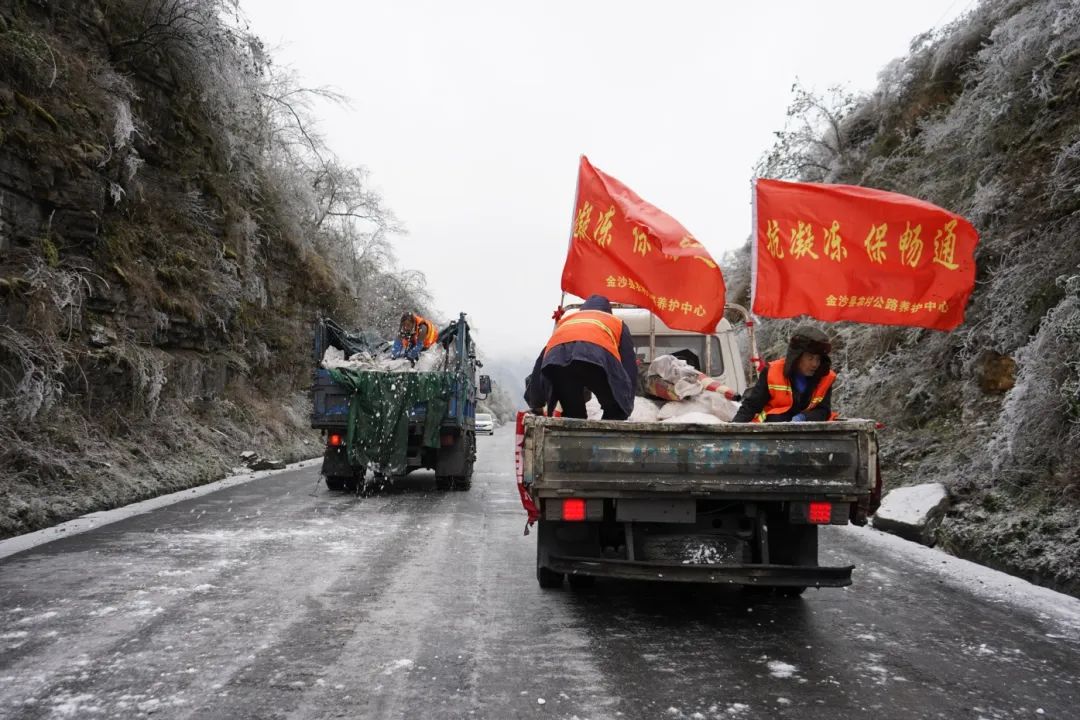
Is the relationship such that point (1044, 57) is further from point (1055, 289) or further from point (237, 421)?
point (237, 421)

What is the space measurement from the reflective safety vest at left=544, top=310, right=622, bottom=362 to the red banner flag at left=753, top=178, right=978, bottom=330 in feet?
5.21

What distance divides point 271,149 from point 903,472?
67.2ft

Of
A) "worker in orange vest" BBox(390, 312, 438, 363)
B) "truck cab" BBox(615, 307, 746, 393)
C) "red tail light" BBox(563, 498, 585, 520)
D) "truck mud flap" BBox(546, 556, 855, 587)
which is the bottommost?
"truck mud flap" BBox(546, 556, 855, 587)

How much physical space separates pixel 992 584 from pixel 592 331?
359 centimetres

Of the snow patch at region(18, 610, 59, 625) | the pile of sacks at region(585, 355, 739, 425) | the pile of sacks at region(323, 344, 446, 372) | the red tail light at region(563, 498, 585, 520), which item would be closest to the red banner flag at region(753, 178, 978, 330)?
the pile of sacks at region(585, 355, 739, 425)

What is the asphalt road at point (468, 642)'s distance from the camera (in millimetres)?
3293

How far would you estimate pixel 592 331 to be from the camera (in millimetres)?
5219

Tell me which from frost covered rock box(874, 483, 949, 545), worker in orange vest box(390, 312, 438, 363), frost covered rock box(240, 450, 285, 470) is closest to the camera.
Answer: frost covered rock box(874, 483, 949, 545)

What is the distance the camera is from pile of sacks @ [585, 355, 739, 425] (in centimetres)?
610

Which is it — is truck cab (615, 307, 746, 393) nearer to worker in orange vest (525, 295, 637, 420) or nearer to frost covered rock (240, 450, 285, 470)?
worker in orange vest (525, 295, 637, 420)

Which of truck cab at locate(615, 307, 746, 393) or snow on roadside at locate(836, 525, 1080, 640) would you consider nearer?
snow on roadside at locate(836, 525, 1080, 640)

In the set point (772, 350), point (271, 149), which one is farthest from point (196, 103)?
point (772, 350)

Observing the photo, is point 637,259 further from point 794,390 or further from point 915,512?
point 915,512

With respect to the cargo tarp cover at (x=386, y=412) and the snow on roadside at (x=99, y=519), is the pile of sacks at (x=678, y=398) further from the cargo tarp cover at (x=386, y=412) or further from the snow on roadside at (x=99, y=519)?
the cargo tarp cover at (x=386, y=412)
